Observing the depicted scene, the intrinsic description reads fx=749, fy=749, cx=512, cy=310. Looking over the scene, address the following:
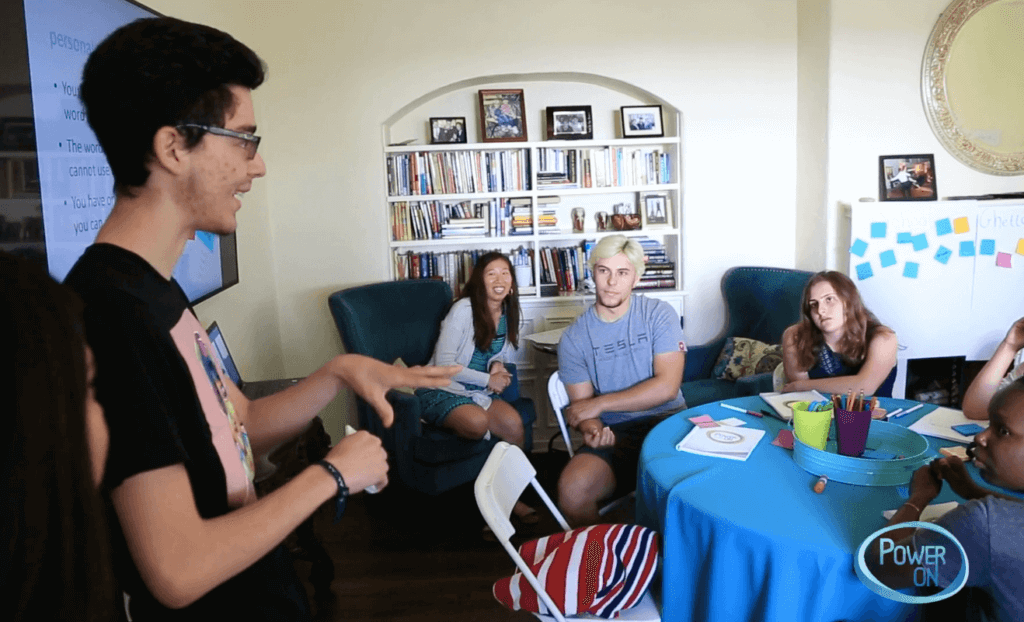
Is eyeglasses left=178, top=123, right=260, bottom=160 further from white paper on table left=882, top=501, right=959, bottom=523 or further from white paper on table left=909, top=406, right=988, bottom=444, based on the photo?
white paper on table left=909, top=406, right=988, bottom=444

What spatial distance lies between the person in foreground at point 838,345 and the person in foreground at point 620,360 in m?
0.45

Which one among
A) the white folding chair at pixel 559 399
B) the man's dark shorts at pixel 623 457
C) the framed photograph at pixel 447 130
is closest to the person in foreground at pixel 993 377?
the man's dark shorts at pixel 623 457

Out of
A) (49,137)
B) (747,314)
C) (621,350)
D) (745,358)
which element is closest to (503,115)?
(747,314)

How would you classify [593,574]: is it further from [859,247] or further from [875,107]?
[875,107]

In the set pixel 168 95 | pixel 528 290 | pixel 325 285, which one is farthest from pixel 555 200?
pixel 168 95

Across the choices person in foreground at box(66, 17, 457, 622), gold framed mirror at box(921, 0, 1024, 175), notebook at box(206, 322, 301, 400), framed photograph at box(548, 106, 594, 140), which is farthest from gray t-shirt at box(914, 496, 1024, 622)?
framed photograph at box(548, 106, 594, 140)

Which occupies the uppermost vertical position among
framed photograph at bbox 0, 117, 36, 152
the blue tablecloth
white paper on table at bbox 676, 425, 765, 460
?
framed photograph at bbox 0, 117, 36, 152

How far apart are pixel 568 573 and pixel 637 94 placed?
10.8 feet

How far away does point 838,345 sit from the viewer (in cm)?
279

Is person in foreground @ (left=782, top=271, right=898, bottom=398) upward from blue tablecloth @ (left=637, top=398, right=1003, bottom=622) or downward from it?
upward

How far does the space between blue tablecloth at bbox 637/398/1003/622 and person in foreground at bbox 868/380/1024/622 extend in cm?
10

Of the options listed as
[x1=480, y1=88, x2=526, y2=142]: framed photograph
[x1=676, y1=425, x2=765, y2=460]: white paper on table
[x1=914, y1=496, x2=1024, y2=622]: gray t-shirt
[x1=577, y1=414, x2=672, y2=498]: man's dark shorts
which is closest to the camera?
[x1=914, y1=496, x2=1024, y2=622]: gray t-shirt

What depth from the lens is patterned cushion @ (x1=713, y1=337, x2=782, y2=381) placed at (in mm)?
3750

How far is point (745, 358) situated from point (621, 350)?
1322 millimetres
